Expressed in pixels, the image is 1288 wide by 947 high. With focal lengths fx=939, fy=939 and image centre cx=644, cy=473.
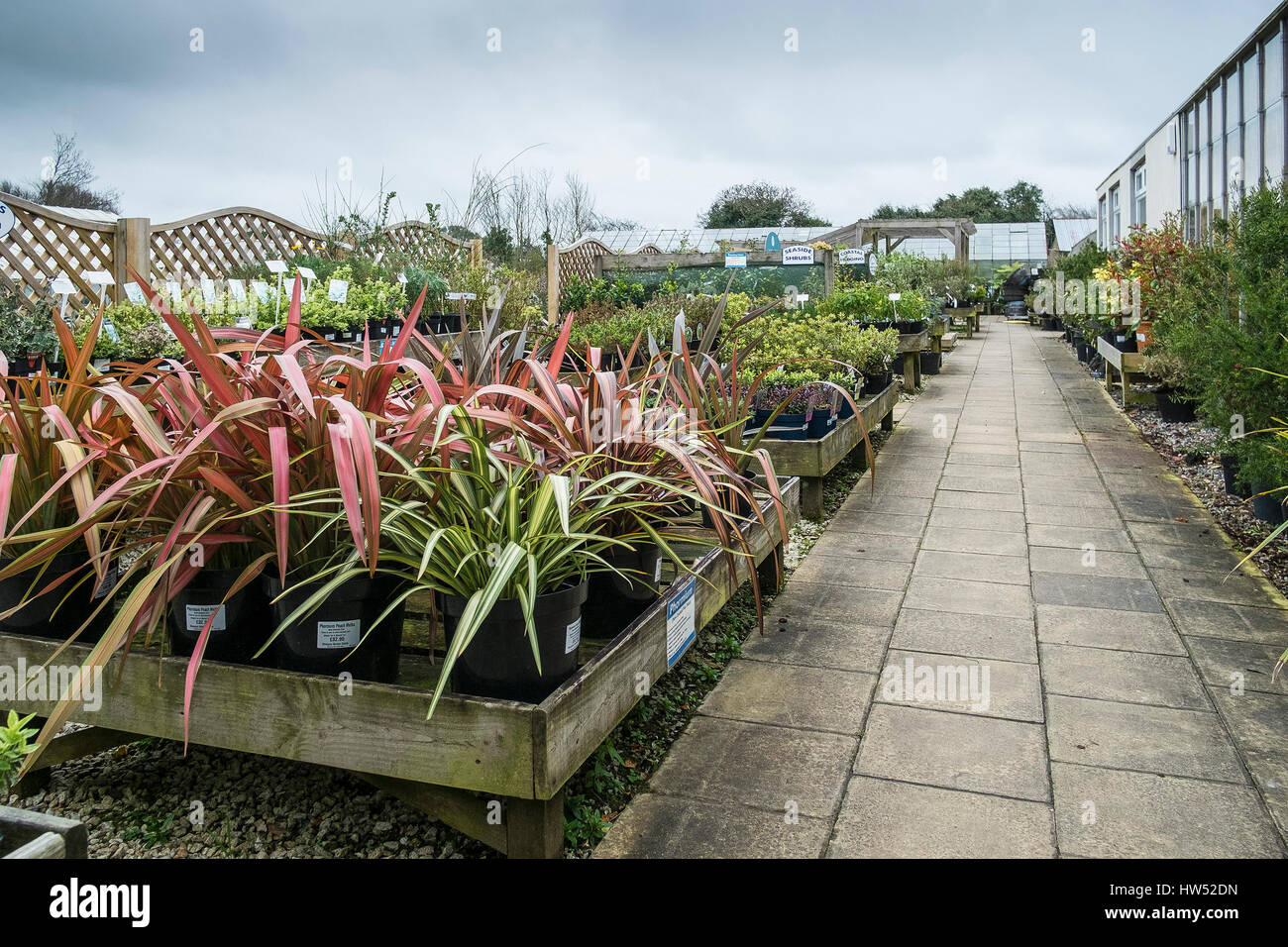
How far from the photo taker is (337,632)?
1773 millimetres

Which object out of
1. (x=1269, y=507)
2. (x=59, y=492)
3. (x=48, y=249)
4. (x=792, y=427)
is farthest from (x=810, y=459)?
(x=48, y=249)

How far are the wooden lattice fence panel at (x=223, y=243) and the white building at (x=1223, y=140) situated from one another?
795 cm

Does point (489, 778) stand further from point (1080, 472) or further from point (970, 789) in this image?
point (1080, 472)

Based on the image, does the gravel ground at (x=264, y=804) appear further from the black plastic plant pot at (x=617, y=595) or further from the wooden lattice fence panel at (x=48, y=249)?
the wooden lattice fence panel at (x=48, y=249)

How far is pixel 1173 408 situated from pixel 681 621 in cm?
614

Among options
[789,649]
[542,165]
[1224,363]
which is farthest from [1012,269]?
[789,649]

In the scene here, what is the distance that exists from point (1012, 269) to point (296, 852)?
95.4 ft

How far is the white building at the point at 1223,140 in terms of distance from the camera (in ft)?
31.8

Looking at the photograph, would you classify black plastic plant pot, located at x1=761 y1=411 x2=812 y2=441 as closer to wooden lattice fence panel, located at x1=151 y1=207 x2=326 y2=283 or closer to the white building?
the white building

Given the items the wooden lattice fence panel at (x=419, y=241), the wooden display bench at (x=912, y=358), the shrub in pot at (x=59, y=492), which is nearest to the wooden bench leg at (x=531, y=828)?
the shrub in pot at (x=59, y=492)

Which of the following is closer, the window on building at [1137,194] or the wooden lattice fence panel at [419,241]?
the wooden lattice fence panel at [419,241]

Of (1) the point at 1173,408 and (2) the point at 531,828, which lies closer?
(2) the point at 531,828

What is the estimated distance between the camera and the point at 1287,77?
9281mm

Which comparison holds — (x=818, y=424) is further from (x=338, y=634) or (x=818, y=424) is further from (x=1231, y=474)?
(x=338, y=634)
